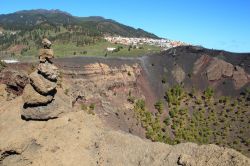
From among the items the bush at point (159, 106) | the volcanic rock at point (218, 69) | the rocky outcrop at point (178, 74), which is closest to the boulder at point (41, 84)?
the bush at point (159, 106)

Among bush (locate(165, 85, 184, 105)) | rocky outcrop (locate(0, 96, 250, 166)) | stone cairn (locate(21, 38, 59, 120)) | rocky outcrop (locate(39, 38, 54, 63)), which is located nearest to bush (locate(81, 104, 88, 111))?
bush (locate(165, 85, 184, 105))

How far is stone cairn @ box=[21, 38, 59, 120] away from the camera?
27.8 m

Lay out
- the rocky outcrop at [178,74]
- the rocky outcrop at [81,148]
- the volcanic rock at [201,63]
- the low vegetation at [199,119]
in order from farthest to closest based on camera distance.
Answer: the volcanic rock at [201,63] < the rocky outcrop at [178,74] < the low vegetation at [199,119] < the rocky outcrop at [81,148]

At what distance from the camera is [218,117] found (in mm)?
70188

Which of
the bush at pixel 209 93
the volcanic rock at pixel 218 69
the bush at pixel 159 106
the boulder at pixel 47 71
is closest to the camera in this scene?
the boulder at pixel 47 71

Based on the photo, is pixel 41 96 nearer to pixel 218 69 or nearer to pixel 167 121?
pixel 167 121

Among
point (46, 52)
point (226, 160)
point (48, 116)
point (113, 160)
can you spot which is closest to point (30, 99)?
point (48, 116)

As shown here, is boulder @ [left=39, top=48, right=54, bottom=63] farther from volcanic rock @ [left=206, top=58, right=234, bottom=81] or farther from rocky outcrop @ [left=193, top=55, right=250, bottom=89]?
volcanic rock @ [left=206, top=58, right=234, bottom=81]

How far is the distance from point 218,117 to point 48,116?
1862 inches

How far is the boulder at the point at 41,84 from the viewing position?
91.2 ft

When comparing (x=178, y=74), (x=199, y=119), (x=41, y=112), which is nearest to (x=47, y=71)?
(x=41, y=112)

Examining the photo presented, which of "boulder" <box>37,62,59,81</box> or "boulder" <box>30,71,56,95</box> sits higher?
"boulder" <box>37,62,59,81</box>

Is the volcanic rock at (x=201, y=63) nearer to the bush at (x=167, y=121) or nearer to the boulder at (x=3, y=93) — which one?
the bush at (x=167, y=121)

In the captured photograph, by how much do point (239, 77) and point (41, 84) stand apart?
6032 cm
